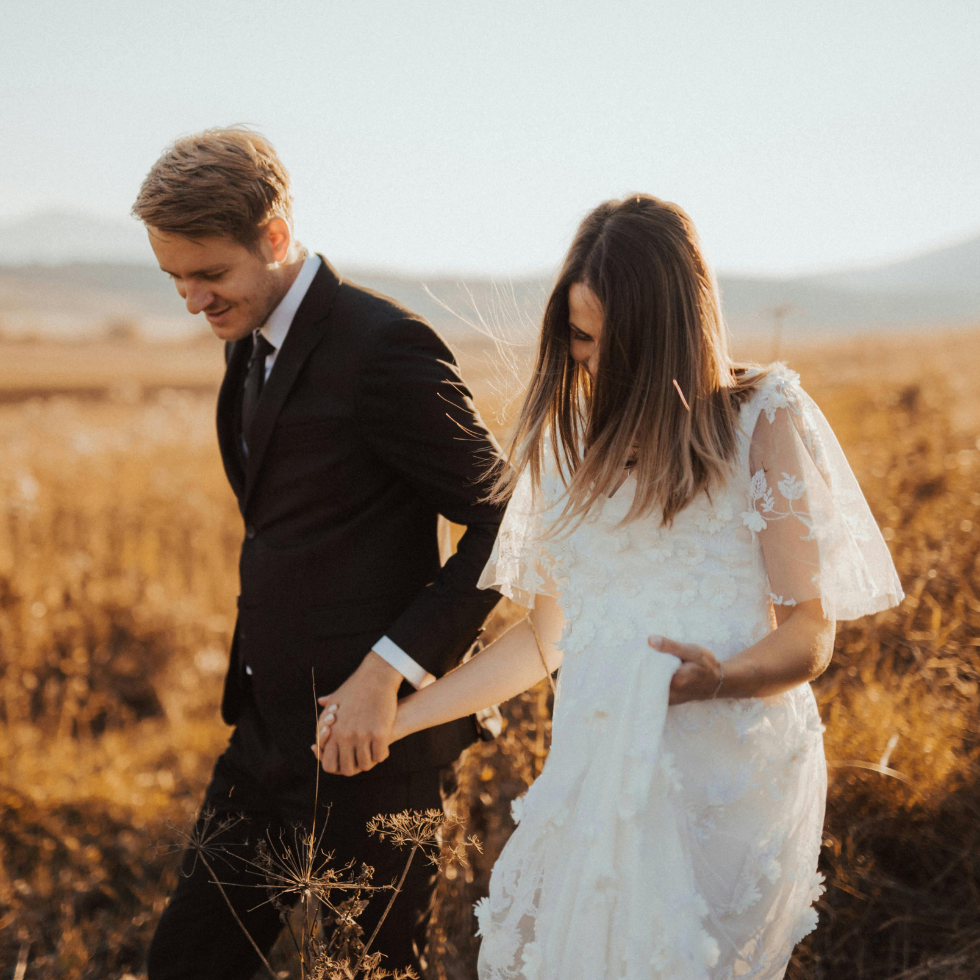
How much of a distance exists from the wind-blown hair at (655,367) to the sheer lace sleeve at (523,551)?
166 mm

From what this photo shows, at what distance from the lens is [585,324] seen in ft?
5.09

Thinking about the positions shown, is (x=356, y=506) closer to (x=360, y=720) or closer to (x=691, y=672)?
(x=360, y=720)

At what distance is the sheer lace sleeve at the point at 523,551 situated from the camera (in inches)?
67.7

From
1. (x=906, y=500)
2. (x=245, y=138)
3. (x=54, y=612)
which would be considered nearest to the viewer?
(x=245, y=138)

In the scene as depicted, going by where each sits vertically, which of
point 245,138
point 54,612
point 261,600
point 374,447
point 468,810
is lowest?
point 54,612

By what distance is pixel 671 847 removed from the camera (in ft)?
4.47

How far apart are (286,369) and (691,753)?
126cm

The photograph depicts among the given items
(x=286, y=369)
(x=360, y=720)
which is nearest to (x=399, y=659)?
(x=360, y=720)

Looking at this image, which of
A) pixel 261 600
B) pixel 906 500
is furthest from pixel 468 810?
pixel 906 500

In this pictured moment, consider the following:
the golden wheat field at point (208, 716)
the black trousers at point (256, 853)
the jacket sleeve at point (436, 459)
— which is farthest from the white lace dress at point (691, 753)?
the golden wheat field at point (208, 716)

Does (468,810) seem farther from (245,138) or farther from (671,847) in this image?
(245,138)

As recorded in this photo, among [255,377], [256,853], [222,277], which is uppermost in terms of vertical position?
[222,277]

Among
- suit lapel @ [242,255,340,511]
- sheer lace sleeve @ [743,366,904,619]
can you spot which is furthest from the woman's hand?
suit lapel @ [242,255,340,511]

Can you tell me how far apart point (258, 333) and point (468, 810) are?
5.21ft
